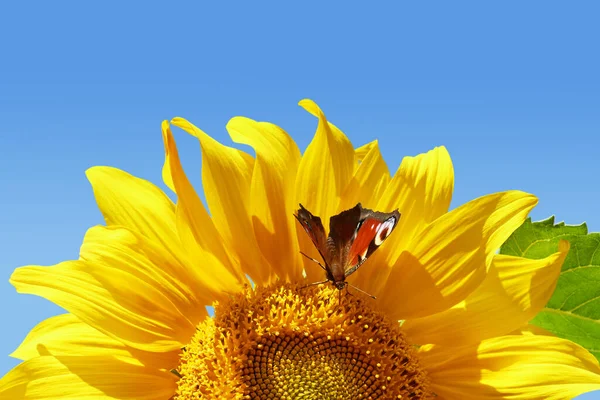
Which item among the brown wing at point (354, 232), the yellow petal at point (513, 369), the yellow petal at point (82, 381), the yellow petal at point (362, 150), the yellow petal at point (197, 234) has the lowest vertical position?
the yellow petal at point (513, 369)

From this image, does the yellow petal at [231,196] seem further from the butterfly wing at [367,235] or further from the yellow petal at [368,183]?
the butterfly wing at [367,235]

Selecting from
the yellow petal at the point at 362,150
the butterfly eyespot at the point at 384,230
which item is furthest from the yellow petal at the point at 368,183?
the butterfly eyespot at the point at 384,230

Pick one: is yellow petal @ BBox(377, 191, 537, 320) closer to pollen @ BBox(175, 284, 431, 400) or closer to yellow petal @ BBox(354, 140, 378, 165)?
pollen @ BBox(175, 284, 431, 400)

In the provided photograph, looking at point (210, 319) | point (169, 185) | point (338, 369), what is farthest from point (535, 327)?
point (169, 185)

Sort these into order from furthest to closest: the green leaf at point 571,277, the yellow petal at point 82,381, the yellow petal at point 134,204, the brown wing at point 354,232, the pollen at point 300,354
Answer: the green leaf at point 571,277 < the yellow petal at point 134,204 < the yellow petal at point 82,381 < the pollen at point 300,354 < the brown wing at point 354,232

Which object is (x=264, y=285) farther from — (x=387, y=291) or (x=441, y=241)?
(x=441, y=241)

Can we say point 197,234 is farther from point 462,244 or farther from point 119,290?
point 462,244
